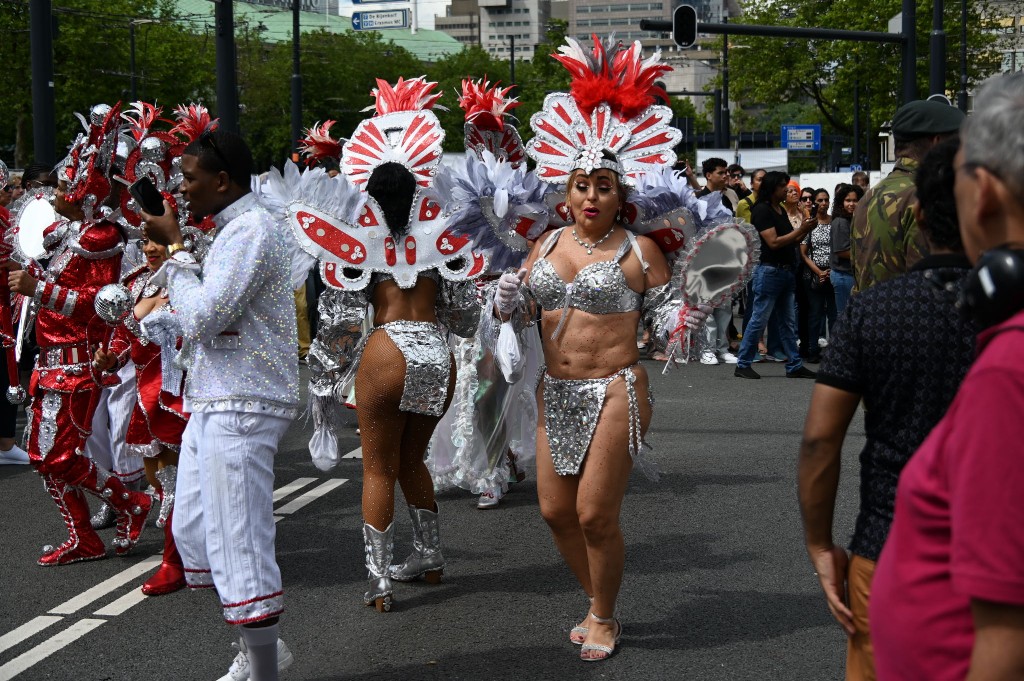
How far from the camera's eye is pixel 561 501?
5148 mm

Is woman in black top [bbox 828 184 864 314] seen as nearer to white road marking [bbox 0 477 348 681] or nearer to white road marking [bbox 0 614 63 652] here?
white road marking [bbox 0 477 348 681]

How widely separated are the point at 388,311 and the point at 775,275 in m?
8.10

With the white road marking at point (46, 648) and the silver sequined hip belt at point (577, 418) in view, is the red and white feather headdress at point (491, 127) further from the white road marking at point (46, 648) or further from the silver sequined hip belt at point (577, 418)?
the white road marking at point (46, 648)

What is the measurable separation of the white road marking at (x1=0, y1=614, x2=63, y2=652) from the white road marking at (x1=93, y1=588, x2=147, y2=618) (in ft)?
0.63

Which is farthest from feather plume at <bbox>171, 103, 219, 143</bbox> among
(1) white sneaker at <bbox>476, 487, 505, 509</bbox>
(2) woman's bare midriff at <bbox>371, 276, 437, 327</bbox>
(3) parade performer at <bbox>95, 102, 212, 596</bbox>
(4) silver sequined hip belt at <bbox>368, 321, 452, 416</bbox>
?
(1) white sneaker at <bbox>476, 487, 505, 509</bbox>

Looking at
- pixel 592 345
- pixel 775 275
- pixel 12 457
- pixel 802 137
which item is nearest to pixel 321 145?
pixel 592 345

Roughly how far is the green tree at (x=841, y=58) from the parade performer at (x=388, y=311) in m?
41.9

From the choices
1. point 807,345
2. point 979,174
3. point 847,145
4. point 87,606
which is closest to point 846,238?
point 807,345

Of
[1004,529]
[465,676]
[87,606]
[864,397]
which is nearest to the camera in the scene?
[1004,529]

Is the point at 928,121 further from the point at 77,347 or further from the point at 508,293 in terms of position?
the point at 77,347

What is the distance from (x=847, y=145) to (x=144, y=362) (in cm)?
7095

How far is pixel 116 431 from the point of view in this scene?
7168 mm

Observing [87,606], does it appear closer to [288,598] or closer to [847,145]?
[288,598]

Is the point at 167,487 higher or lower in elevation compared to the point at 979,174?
lower
